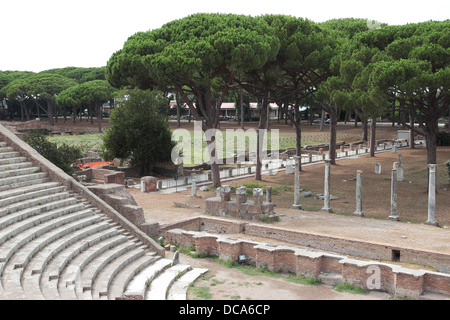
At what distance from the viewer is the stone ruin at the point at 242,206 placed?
18.9 metres

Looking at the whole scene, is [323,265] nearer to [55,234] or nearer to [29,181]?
[55,234]

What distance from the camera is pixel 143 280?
12.5 meters

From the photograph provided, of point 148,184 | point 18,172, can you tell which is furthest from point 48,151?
point 18,172

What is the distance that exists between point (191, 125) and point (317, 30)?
41479mm

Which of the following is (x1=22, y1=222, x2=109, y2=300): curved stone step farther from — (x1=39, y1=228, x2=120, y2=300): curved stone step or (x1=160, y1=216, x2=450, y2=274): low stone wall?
(x1=160, y1=216, x2=450, y2=274): low stone wall

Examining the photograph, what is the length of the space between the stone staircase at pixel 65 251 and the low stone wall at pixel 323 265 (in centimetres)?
152

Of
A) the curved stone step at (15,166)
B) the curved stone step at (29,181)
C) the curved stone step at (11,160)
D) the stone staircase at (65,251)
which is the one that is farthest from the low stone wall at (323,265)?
the curved stone step at (11,160)

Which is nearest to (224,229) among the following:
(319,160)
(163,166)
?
(163,166)

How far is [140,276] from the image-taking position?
1282cm

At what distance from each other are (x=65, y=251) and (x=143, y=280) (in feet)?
7.32

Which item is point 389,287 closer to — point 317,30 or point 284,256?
point 284,256

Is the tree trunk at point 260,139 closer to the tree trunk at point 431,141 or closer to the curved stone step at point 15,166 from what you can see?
the tree trunk at point 431,141

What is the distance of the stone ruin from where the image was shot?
1891cm

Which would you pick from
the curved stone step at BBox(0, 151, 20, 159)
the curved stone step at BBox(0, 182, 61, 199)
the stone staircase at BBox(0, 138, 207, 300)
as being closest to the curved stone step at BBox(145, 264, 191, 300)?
the stone staircase at BBox(0, 138, 207, 300)
